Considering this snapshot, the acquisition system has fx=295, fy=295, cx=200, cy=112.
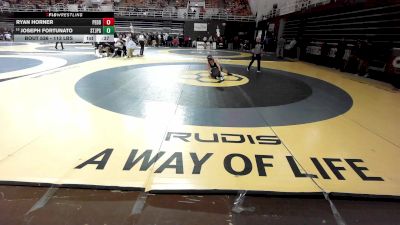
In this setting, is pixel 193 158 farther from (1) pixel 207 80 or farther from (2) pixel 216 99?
(1) pixel 207 80

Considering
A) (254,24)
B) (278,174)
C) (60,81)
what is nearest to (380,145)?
(278,174)

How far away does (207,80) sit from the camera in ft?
30.1

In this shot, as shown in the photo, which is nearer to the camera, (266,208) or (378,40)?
(266,208)

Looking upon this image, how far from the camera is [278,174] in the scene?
3.35m

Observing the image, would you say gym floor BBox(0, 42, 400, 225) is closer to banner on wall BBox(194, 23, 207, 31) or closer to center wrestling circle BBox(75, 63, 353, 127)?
center wrestling circle BBox(75, 63, 353, 127)

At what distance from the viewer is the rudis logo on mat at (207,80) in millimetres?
8609

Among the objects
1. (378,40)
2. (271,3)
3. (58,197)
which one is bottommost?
(58,197)

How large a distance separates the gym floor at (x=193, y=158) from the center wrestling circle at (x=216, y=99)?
1.8 inches

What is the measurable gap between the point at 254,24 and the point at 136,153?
99.5ft

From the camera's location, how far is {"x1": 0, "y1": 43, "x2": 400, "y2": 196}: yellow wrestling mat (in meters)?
3.16

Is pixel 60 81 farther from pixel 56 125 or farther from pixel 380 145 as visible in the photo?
pixel 380 145
